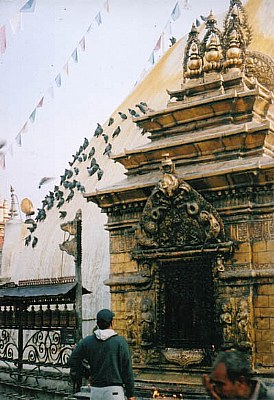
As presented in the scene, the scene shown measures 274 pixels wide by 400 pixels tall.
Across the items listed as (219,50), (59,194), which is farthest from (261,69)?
(59,194)

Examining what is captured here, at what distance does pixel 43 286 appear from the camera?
9438mm

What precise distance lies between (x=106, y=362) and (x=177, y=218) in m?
3.40

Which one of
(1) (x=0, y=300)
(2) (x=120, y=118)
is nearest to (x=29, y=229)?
(2) (x=120, y=118)

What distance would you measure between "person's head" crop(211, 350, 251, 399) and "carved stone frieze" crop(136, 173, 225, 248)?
491 cm

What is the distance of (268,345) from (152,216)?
2.28 m

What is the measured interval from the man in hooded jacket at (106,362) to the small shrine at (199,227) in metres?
2.78

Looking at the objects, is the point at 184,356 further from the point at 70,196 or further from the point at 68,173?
the point at 68,173

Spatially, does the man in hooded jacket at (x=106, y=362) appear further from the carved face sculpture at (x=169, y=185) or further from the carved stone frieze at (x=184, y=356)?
the carved face sculpture at (x=169, y=185)

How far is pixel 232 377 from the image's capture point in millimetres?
2748

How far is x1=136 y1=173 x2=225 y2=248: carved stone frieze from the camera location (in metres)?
7.72

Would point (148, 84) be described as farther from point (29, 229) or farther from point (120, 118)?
point (29, 229)

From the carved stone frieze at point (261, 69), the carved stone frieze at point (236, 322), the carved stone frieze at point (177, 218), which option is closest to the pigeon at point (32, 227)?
the carved stone frieze at point (261, 69)

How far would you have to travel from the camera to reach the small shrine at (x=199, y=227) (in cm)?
745

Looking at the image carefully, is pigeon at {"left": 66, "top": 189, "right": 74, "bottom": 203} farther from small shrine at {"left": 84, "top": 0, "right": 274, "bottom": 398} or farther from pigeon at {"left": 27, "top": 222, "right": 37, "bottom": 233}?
small shrine at {"left": 84, "top": 0, "right": 274, "bottom": 398}
